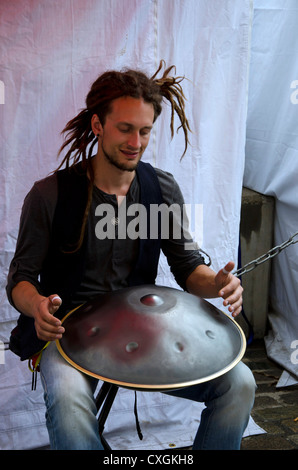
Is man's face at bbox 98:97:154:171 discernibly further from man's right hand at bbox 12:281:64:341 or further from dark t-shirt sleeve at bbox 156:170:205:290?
man's right hand at bbox 12:281:64:341

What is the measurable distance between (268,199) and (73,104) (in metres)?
1.37

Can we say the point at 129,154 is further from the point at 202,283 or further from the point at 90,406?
the point at 90,406

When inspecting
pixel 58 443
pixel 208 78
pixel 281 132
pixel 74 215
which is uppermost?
pixel 208 78

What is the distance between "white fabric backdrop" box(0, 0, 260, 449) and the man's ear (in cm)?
43

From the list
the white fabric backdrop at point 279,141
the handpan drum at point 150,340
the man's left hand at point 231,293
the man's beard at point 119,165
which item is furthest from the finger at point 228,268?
the white fabric backdrop at point 279,141

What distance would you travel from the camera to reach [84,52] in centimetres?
213

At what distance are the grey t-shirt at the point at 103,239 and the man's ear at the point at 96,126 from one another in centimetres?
16

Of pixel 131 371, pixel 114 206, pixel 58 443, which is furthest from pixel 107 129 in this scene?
pixel 58 443

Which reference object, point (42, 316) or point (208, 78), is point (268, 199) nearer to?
point (208, 78)

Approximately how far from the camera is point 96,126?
176cm

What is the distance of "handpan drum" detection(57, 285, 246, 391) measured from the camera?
138cm

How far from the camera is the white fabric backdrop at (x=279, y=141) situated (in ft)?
9.57

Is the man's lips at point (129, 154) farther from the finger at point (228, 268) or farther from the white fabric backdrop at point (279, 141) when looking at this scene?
the white fabric backdrop at point (279, 141)

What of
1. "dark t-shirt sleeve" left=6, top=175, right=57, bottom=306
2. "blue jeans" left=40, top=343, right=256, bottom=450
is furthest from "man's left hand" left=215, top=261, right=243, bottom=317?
"dark t-shirt sleeve" left=6, top=175, right=57, bottom=306
